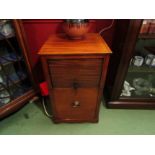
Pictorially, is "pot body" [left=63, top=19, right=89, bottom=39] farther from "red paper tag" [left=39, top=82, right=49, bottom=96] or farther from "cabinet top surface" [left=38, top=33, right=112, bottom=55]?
"red paper tag" [left=39, top=82, right=49, bottom=96]

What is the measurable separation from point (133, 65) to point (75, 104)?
0.65 m

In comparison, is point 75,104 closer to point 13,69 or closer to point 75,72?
point 75,72

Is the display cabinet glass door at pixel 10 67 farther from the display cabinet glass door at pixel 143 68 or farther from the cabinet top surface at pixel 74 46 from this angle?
the display cabinet glass door at pixel 143 68

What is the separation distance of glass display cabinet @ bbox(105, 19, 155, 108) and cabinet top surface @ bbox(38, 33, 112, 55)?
21 centimetres

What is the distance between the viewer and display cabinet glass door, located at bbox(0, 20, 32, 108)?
991 mm

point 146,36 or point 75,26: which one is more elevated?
point 75,26

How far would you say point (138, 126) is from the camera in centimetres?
116

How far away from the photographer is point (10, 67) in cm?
115

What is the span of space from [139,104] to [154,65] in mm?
397

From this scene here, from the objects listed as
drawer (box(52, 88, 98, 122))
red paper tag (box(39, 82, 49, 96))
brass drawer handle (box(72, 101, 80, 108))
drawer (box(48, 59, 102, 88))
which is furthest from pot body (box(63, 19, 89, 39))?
red paper tag (box(39, 82, 49, 96))

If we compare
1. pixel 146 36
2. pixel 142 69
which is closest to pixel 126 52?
pixel 146 36

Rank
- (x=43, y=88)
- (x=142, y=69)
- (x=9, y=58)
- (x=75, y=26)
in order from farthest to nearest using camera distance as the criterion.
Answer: (x=43, y=88), (x=142, y=69), (x=9, y=58), (x=75, y=26)

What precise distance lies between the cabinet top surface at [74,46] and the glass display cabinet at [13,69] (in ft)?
0.99

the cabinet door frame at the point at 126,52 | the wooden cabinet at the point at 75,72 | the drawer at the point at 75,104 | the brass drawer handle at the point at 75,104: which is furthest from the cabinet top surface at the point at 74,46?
the brass drawer handle at the point at 75,104
